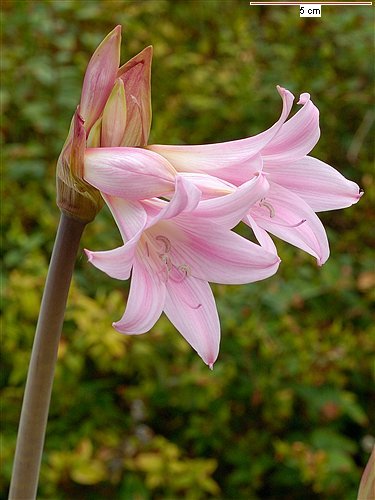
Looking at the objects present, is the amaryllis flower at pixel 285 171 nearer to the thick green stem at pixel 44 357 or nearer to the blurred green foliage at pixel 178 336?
the thick green stem at pixel 44 357

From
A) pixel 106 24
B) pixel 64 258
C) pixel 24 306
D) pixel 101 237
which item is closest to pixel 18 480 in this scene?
pixel 64 258

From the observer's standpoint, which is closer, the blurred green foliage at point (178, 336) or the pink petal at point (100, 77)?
the pink petal at point (100, 77)

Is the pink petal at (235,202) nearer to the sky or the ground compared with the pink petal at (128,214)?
nearer to the sky

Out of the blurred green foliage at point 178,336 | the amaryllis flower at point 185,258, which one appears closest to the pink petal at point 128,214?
the amaryllis flower at point 185,258

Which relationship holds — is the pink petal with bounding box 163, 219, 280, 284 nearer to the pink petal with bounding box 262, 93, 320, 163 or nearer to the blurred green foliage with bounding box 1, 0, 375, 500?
the pink petal with bounding box 262, 93, 320, 163

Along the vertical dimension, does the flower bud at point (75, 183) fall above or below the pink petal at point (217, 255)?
above

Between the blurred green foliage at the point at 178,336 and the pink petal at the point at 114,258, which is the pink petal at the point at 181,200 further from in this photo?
the blurred green foliage at the point at 178,336

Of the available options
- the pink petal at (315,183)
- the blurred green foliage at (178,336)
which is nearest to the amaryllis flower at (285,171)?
the pink petal at (315,183)
